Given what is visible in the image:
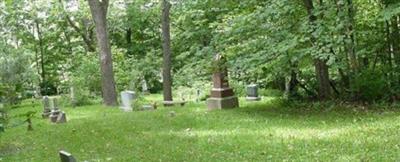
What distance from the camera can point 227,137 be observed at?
34.5 ft

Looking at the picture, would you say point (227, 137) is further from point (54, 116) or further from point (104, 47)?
point (104, 47)

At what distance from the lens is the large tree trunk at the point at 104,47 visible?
2167cm

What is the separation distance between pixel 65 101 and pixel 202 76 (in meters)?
7.16

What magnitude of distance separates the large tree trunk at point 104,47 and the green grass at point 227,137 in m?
6.89

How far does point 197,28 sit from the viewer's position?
27391mm

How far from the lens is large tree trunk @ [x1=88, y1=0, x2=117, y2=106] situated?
853 inches

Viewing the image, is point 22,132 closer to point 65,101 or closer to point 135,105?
point 135,105

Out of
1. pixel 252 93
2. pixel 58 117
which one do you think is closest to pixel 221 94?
pixel 252 93

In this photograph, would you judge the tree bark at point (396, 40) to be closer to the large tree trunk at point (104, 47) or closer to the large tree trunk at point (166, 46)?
the large tree trunk at point (166, 46)

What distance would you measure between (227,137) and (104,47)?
41.5ft

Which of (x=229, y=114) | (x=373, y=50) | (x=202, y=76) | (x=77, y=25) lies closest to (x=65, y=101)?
(x=202, y=76)

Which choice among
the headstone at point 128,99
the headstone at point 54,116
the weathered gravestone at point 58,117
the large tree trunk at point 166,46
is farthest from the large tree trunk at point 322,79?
the headstone at point 54,116

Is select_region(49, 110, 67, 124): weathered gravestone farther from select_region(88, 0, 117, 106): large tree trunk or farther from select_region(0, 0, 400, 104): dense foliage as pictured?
select_region(88, 0, 117, 106): large tree trunk

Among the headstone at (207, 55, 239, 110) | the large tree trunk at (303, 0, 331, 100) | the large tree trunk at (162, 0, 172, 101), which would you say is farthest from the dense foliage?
the large tree trunk at (162, 0, 172, 101)
